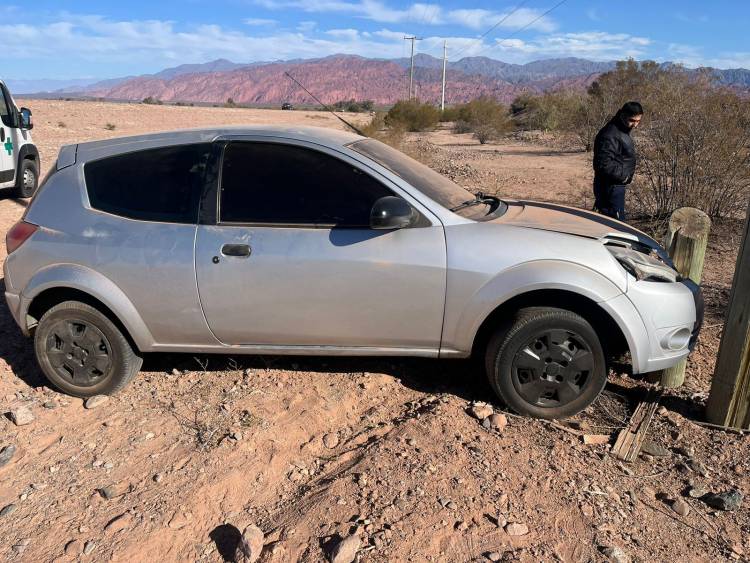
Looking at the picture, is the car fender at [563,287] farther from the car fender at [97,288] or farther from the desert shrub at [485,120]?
the desert shrub at [485,120]

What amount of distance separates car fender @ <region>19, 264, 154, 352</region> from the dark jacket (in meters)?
5.27

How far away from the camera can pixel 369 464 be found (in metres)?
3.30

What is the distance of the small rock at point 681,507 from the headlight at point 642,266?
124 cm

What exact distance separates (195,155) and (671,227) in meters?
3.40

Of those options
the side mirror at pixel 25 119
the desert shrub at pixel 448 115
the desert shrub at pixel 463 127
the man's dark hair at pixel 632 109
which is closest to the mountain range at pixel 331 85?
the desert shrub at pixel 448 115

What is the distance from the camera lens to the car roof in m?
3.94

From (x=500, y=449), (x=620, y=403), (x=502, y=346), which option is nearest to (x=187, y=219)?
(x=502, y=346)

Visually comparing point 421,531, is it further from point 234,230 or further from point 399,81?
point 399,81

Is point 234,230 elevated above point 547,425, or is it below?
above

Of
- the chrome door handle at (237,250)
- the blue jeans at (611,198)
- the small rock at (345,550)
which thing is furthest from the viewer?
the blue jeans at (611,198)

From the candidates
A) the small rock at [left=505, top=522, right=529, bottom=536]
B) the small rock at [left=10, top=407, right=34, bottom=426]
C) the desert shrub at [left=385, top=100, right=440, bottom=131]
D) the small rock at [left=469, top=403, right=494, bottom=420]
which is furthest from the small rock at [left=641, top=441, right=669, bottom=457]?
the desert shrub at [left=385, top=100, right=440, bottom=131]

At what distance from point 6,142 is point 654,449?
11.1 m

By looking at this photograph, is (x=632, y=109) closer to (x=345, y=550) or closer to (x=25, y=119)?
(x=345, y=550)

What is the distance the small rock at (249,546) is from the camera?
2.70 meters
